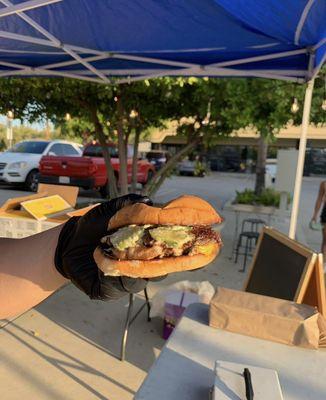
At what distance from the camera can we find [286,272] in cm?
266

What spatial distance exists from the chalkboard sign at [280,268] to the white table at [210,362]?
72cm

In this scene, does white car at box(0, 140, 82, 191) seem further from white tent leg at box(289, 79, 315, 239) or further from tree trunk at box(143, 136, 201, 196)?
white tent leg at box(289, 79, 315, 239)

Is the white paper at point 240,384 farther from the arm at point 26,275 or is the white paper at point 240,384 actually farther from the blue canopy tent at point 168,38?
the blue canopy tent at point 168,38

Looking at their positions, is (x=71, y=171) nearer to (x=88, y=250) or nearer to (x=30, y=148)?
(x=30, y=148)

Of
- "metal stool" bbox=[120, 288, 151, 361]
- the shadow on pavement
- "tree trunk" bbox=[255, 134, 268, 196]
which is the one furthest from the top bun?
"tree trunk" bbox=[255, 134, 268, 196]

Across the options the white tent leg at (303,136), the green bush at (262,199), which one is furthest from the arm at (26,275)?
the green bush at (262,199)

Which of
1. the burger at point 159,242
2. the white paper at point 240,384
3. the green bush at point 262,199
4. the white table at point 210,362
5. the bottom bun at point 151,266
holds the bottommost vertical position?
the green bush at point 262,199

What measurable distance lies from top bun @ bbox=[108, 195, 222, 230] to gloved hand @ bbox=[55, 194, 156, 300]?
0.14m

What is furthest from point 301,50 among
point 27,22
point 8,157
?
point 8,157

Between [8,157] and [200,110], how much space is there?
8909 millimetres

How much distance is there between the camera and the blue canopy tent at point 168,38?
2.91 m

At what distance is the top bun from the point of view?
1.11 m

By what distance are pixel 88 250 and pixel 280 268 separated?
1.90 metres

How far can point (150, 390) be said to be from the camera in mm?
1356
